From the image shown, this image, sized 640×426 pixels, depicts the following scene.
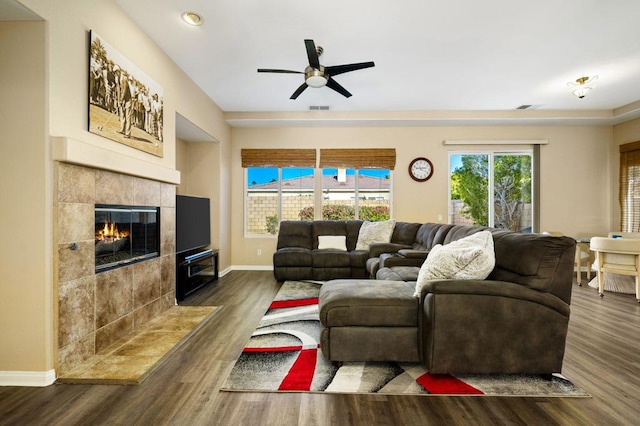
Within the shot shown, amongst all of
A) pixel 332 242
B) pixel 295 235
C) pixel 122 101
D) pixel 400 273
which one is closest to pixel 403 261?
pixel 400 273

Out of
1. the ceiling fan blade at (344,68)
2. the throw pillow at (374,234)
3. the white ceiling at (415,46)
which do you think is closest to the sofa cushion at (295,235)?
the throw pillow at (374,234)

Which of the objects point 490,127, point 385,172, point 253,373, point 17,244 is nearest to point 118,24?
point 17,244

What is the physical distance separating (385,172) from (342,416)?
4.87m

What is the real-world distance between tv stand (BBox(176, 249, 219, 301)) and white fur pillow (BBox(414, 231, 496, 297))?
9.60 ft

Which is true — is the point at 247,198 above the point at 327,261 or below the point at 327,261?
above

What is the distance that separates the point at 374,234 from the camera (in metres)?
5.17

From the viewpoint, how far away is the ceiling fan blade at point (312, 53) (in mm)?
2703

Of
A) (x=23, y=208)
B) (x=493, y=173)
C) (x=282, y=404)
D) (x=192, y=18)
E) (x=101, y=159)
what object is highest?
(x=192, y=18)

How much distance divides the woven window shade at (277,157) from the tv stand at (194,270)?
189cm

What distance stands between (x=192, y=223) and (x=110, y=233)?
1.79 metres

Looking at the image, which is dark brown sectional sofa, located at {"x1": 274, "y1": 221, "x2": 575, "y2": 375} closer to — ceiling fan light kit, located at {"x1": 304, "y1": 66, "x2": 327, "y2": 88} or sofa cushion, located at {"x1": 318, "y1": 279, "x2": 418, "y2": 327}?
sofa cushion, located at {"x1": 318, "y1": 279, "x2": 418, "y2": 327}

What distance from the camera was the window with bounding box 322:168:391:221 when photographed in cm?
596

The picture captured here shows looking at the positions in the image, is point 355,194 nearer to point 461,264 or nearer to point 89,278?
point 461,264

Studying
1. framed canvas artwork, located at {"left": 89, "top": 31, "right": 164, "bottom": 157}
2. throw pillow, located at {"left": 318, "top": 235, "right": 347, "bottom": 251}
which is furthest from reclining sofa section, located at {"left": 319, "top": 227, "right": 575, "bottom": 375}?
throw pillow, located at {"left": 318, "top": 235, "right": 347, "bottom": 251}
